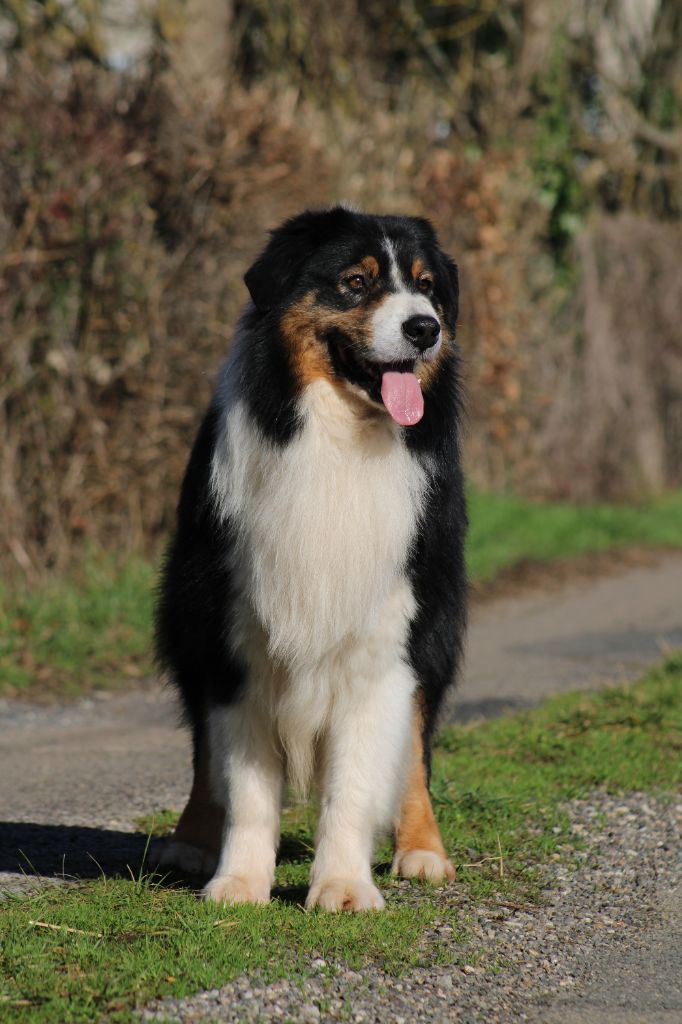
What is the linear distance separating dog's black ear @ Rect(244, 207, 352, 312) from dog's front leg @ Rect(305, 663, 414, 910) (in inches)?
45.3

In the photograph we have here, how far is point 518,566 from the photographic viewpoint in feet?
35.9

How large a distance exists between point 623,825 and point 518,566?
627 cm

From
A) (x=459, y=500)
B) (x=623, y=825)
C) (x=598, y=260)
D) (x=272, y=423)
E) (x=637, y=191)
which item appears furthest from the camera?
(x=637, y=191)

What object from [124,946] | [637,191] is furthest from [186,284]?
[637,191]

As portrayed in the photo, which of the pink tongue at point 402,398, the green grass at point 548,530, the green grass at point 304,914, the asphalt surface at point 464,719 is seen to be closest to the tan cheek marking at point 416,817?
the green grass at point 304,914

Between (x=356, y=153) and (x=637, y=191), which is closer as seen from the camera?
(x=356, y=153)

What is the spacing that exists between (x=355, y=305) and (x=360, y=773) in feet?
4.44

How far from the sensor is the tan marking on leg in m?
4.17

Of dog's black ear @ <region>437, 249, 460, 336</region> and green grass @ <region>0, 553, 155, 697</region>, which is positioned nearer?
dog's black ear @ <region>437, 249, 460, 336</region>

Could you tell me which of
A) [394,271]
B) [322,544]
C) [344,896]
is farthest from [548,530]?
[344,896]

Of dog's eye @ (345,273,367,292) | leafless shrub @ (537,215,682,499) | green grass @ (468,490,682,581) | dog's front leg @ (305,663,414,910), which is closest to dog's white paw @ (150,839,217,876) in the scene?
dog's front leg @ (305,663,414,910)

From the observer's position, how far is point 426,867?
416 centimetres

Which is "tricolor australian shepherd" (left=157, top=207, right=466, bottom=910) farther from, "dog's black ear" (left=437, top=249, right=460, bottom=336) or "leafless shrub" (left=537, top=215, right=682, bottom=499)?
"leafless shrub" (left=537, top=215, right=682, bottom=499)

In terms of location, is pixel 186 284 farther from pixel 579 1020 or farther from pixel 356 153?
pixel 579 1020
